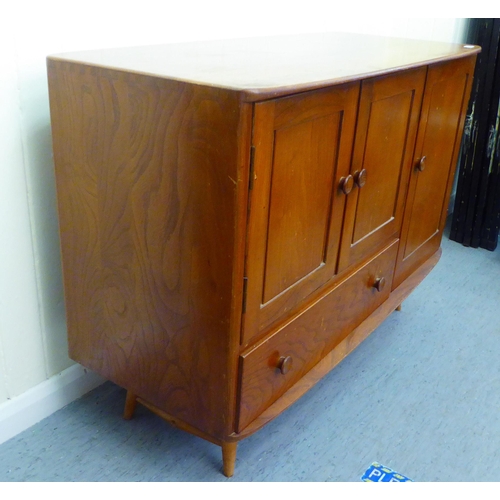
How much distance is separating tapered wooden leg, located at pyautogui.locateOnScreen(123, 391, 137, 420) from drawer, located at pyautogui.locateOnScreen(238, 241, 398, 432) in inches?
14.1

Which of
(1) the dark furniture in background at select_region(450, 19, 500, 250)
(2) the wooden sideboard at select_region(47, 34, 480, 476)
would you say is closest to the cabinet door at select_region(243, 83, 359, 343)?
(2) the wooden sideboard at select_region(47, 34, 480, 476)

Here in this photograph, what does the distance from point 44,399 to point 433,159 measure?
3.96 feet

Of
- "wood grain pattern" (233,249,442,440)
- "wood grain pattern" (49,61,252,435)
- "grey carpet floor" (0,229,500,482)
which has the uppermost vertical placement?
"wood grain pattern" (49,61,252,435)

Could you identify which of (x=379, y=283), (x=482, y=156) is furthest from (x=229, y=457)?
(x=482, y=156)

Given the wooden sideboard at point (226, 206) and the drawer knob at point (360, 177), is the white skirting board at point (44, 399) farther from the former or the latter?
the drawer knob at point (360, 177)

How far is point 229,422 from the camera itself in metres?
1.14

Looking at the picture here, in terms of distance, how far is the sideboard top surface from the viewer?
0.95 m

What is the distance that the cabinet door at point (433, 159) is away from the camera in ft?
4.96

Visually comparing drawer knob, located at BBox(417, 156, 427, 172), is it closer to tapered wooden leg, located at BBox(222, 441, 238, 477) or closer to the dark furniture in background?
tapered wooden leg, located at BBox(222, 441, 238, 477)

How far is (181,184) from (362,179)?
1.43 feet

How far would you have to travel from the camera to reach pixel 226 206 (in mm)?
955

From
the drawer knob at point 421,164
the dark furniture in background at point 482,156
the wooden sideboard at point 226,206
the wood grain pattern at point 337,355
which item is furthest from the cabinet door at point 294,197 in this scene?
the dark furniture in background at point 482,156

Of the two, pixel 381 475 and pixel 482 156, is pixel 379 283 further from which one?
pixel 482 156

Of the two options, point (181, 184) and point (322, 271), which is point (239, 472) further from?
point (181, 184)
